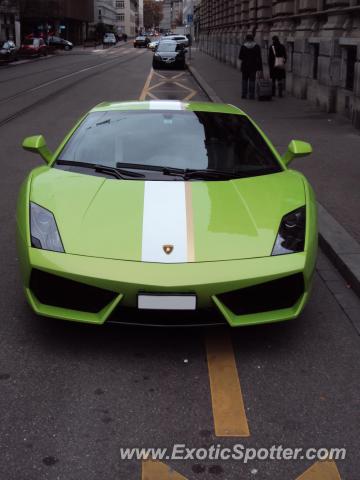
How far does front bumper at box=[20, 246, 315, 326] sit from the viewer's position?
3.46 m

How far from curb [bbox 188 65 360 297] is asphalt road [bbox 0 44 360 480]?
16 centimetres

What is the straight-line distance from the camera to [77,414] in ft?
10.3

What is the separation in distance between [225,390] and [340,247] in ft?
8.11

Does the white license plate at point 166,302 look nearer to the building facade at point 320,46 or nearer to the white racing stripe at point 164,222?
the white racing stripe at point 164,222

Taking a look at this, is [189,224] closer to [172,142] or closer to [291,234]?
[291,234]

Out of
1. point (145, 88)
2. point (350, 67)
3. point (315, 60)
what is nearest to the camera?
point (350, 67)

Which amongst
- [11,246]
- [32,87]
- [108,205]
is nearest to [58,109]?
[32,87]

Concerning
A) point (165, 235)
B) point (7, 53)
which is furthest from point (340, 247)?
point (7, 53)

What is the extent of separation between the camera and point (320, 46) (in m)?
16.5

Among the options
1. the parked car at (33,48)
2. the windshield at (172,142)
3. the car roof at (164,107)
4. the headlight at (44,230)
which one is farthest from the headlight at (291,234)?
the parked car at (33,48)

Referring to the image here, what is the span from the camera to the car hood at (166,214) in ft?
11.9

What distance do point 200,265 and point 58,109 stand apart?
47.2 ft

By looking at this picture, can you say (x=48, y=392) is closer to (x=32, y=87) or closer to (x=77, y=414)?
(x=77, y=414)

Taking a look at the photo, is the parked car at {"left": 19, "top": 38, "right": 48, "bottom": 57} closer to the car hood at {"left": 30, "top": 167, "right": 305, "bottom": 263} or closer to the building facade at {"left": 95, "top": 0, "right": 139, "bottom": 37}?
the car hood at {"left": 30, "top": 167, "right": 305, "bottom": 263}
